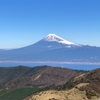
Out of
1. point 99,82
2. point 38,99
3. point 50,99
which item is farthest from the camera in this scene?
point 99,82

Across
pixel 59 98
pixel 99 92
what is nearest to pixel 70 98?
pixel 59 98

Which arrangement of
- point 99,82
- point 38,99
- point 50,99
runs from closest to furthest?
point 50,99 → point 38,99 → point 99,82

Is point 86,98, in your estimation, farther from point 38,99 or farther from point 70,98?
point 38,99

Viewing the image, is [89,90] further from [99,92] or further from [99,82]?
[99,82]

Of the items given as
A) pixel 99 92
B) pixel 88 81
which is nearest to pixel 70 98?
pixel 99 92

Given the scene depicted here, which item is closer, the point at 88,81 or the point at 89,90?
the point at 89,90

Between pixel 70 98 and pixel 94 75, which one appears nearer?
pixel 70 98

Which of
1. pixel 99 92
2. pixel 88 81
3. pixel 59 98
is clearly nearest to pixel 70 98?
pixel 59 98

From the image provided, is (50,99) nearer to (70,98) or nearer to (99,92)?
(70,98)
